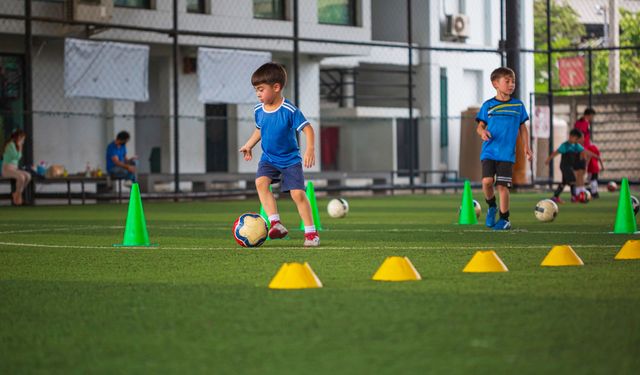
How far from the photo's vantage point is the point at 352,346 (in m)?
4.80

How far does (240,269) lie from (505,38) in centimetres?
2071

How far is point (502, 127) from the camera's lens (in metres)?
13.5

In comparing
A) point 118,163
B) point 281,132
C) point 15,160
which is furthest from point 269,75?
point 118,163

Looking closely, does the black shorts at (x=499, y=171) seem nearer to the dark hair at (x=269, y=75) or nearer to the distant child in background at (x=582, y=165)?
the dark hair at (x=269, y=75)

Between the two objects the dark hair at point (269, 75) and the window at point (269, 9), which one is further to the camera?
the window at point (269, 9)

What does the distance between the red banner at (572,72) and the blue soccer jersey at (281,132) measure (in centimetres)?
3312

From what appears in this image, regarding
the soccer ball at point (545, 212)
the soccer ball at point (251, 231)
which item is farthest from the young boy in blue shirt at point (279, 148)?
the soccer ball at point (545, 212)

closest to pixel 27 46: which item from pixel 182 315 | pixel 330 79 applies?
pixel 182 315

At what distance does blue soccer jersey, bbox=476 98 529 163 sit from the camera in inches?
531

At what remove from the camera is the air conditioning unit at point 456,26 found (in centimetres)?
4281

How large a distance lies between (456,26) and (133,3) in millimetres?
14455

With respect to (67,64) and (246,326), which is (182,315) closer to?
(246,326)

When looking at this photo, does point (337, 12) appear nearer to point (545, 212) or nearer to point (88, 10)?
point (88, 10)

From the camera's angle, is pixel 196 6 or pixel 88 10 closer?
pixel 88 10
